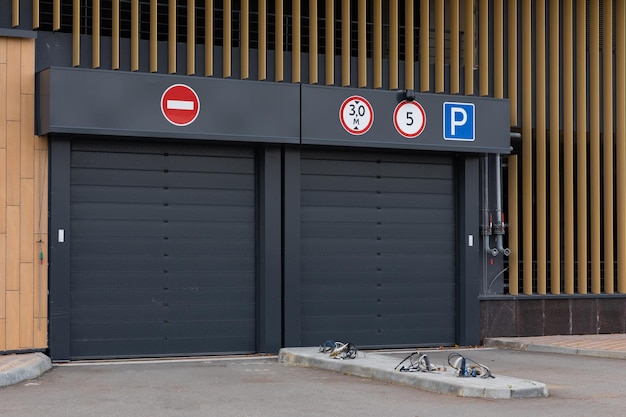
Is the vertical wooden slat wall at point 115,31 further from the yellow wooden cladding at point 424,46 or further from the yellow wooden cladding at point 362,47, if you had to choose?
the yellow wooden cladding at point 424,46

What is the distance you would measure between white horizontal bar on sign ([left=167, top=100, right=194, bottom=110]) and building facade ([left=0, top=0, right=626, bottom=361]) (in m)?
0.05

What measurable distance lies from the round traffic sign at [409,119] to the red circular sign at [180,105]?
331 cm

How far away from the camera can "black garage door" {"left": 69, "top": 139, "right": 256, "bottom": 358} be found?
51.4 ft

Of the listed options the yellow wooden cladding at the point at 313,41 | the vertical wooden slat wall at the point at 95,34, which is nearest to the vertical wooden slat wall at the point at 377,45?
the yellow wooden cladding at the point at 313,41

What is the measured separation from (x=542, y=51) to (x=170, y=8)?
6734 millimetres

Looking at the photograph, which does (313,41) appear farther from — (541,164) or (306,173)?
(541,164)

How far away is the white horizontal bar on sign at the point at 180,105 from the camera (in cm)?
1570

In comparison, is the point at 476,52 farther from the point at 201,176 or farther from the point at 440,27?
the point at 201,176

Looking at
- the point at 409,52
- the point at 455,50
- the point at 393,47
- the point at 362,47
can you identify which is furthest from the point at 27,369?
the point at 455,50

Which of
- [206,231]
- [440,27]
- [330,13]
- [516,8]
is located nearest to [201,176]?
[206,231]

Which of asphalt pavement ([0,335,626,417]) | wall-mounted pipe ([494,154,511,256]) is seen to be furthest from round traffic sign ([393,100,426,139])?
asphalt pavement ([0,335,626,417])

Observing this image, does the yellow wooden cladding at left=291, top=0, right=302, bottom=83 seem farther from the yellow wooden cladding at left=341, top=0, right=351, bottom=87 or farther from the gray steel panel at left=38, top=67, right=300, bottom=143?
the yellow wooden cladding at left=341, top=0, right=351, bottom=87

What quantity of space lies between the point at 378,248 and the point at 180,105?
4.07 metres

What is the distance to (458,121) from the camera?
17562 millimetres
